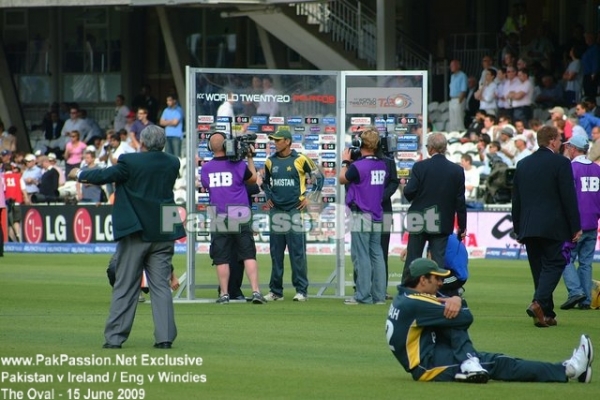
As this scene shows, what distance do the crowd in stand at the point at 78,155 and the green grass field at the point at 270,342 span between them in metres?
13.0

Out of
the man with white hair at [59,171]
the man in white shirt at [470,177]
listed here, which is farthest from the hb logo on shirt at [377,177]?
the man with white hair at [59,171]

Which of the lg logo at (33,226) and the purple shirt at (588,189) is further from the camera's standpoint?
the lg logo at (33,226)

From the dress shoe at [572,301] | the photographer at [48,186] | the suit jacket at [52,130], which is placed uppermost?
the suit jacket at [52,130]

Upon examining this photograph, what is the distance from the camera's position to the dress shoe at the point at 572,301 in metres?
16.9

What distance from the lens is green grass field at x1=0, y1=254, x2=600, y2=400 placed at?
Result: 10.4m

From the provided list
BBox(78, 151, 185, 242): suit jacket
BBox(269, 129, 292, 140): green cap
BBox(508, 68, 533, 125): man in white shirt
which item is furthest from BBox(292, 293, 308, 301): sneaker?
BBox(508, 68, 533, 125): man in white shirt

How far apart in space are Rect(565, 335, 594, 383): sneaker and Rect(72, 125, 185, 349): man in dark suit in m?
3.91

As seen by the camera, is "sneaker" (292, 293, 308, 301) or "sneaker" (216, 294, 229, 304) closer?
"sneaker" (216, 294, 229, 304)

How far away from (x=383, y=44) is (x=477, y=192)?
24.4 feet

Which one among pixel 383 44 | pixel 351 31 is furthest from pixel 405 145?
pixel 351 31

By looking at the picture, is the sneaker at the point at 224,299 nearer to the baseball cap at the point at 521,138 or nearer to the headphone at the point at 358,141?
the headphone at the point at 358,141

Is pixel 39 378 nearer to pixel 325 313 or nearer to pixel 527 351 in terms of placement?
pixel 527 351

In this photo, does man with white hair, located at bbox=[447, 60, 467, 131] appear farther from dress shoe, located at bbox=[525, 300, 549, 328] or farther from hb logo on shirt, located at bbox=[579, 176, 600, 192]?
dress shoe, located at bbox=[525, 300, 549, 328]

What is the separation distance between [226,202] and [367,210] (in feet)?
6.04
